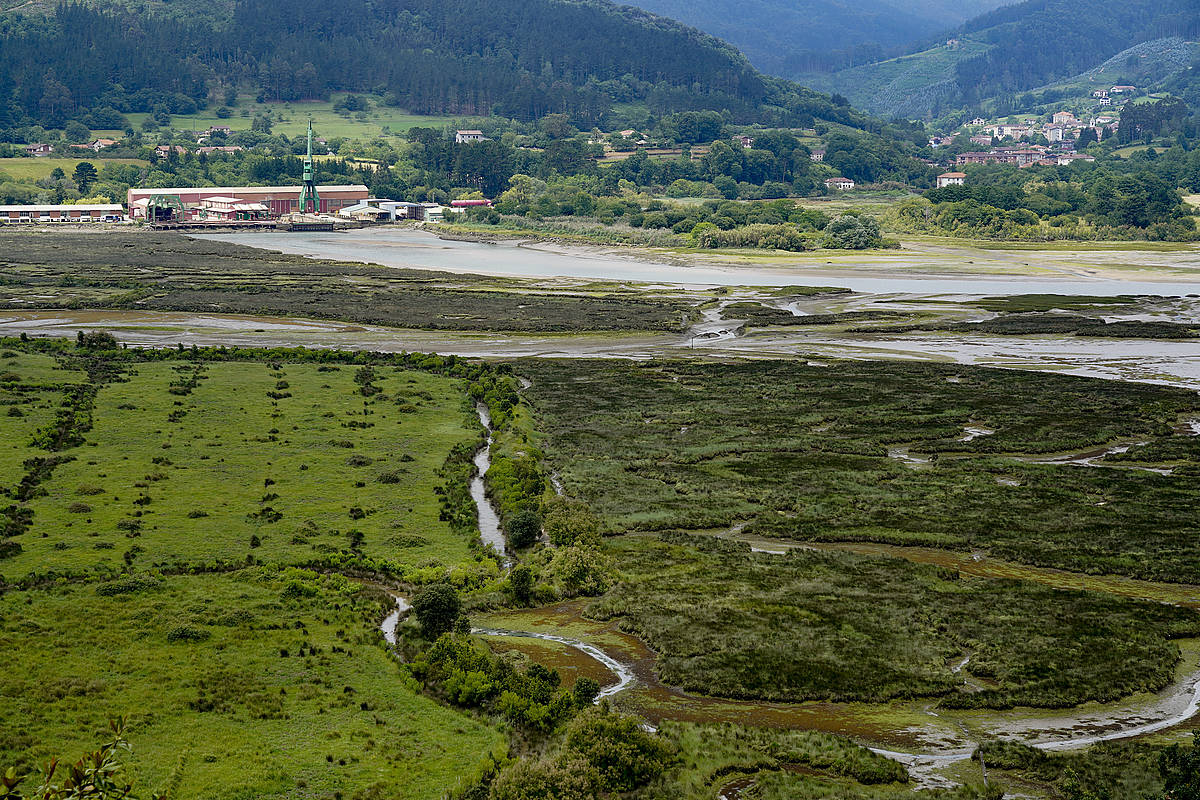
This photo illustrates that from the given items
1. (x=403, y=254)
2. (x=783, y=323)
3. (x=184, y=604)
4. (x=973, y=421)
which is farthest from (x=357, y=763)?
(x=403, y=254)

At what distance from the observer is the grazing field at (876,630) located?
106 feet

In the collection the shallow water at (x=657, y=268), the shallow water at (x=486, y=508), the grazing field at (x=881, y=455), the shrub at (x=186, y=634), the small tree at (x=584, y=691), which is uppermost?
the shallow water at (x=657, y=268)

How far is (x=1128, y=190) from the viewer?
7539 inches

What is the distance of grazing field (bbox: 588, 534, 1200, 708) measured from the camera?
32250mm

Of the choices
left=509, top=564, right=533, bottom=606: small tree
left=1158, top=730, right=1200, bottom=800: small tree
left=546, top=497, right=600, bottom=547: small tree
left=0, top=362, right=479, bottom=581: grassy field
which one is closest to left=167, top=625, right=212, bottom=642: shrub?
left=0, top=362, right=479, bottom=581: grassy field

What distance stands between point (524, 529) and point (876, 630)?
45.9 ft

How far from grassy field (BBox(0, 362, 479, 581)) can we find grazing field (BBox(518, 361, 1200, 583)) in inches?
284

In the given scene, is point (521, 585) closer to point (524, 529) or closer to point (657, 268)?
point (524, 529)

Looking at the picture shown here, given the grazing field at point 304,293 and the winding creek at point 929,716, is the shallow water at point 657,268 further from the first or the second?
the winding creek at point 929,716

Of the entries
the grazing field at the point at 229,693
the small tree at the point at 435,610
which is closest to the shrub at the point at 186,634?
the grazing field at the point at 229,693

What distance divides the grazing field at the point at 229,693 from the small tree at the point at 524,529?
7.72 metres

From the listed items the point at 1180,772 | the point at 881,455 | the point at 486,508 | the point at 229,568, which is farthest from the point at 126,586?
the point at 881,455

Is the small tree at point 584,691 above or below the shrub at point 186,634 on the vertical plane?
above

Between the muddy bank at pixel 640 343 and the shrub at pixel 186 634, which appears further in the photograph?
the muddy bank at pixel 640 343
